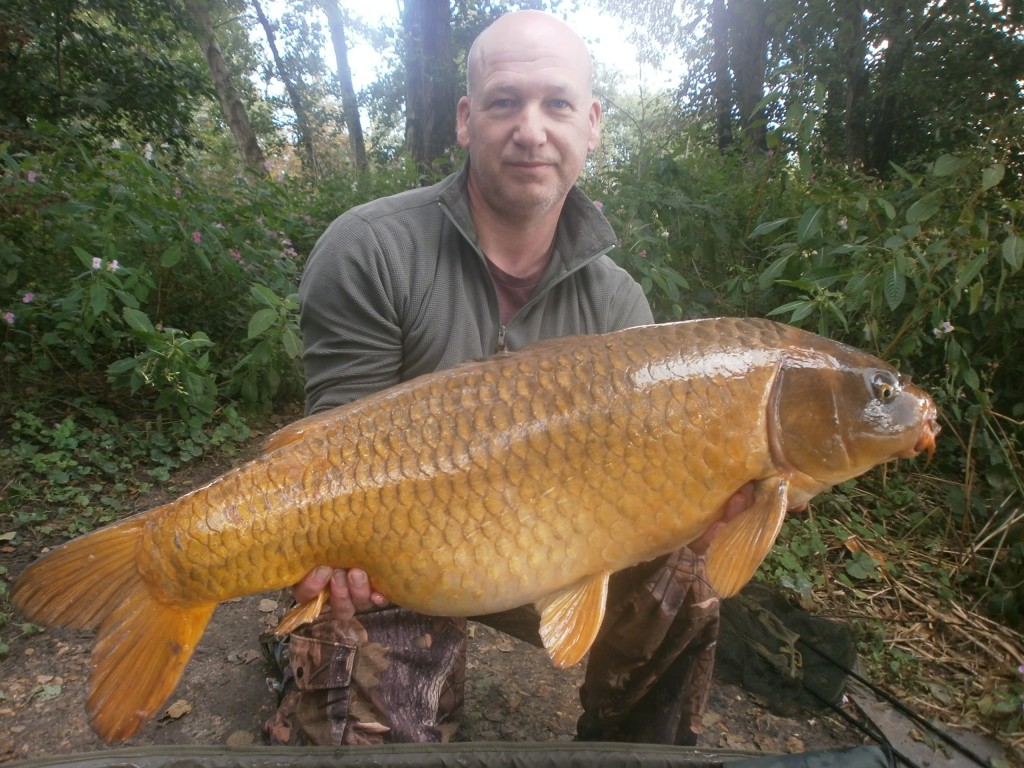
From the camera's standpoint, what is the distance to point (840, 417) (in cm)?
102

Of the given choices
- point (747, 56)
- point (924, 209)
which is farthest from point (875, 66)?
point (924, 209)

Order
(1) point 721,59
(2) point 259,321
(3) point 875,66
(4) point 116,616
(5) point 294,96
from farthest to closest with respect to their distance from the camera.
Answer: (5) point 294,96 < (1) point 721,59 < (3) point 875,66 < (2) point 259,321 < (4) point 116,616

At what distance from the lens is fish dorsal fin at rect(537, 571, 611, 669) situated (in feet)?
3.38

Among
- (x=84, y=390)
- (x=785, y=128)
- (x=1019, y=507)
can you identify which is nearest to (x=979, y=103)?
(x=785, y=128)

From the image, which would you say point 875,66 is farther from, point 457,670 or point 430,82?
point 457,670

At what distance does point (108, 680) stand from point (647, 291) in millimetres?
1947

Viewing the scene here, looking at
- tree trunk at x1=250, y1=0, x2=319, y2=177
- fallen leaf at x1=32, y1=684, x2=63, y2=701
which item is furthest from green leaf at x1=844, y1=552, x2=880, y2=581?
tree trunk at x1=250, y1=0, x2=319, y2=177

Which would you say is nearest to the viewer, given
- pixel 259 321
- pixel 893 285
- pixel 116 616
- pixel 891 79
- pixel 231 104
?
pixel 116 616

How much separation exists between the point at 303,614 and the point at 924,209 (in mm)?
2016

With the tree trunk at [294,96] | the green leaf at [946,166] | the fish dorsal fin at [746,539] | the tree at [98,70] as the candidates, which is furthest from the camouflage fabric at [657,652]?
the tree trunk at [294,96]

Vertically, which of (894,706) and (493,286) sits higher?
(493,286)

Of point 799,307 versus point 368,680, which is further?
point 799,307

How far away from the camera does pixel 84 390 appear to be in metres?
2.59

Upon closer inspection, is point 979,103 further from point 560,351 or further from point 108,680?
point 108,680
